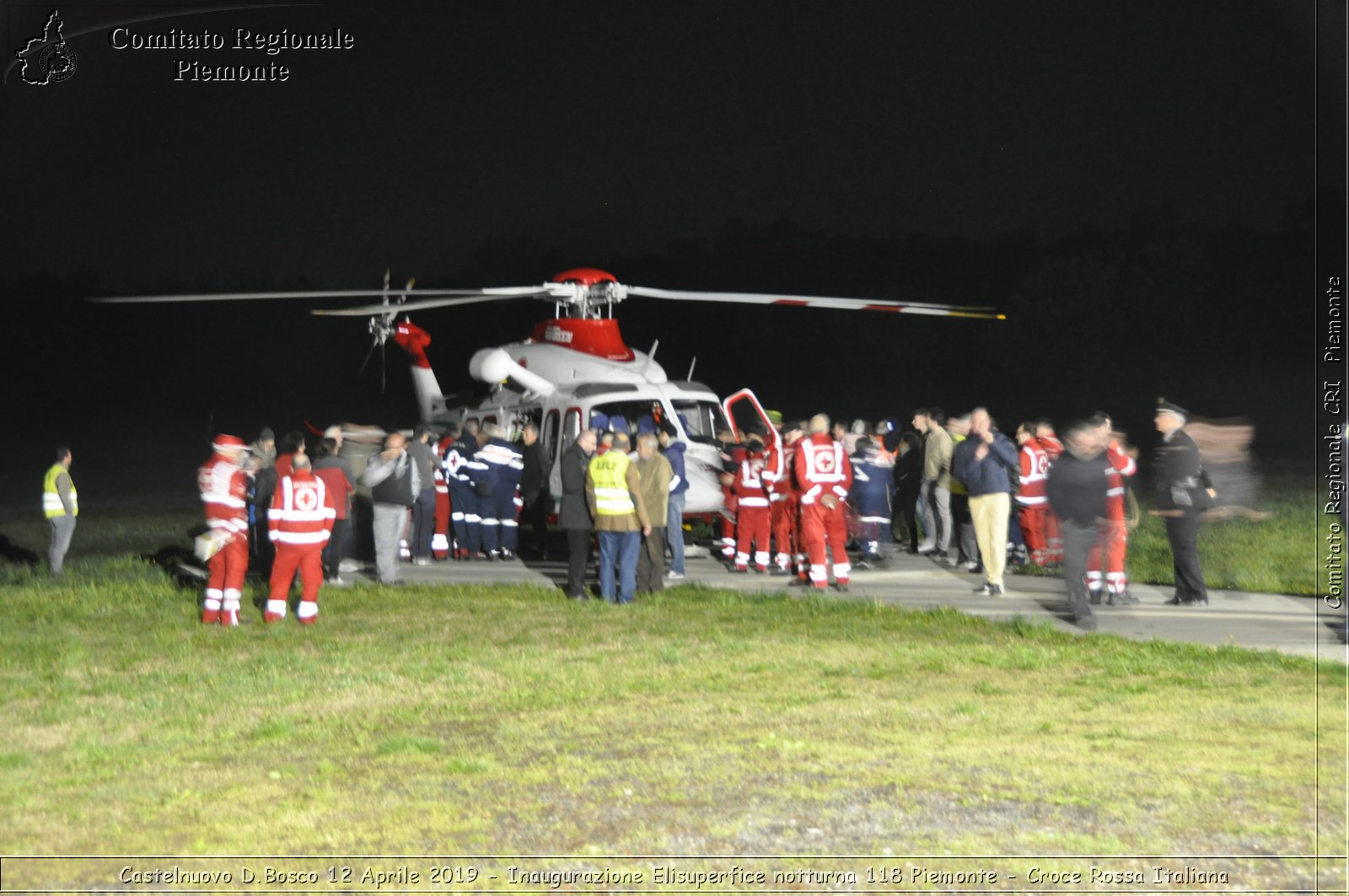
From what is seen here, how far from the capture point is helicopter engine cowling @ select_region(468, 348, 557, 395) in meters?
18.7

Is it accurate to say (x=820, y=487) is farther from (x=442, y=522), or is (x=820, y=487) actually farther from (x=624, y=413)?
(x=442, y=522)

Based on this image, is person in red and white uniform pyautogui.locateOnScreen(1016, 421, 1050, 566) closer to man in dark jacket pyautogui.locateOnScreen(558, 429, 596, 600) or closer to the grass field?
the grass field

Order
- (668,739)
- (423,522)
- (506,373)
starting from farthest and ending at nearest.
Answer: (506,373) → (423,522) → (668,739)

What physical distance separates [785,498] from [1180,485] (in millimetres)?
4358

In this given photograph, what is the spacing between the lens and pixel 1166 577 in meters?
14.3

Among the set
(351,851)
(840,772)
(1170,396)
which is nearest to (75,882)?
(351,851)

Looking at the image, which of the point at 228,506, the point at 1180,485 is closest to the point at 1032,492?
the point at 1180,485

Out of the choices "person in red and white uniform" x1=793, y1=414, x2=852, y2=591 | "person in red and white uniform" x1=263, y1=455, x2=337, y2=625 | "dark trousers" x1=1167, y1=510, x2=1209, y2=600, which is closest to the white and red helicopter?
"person in red and white uniform" x1=793, y1=414, x2=852, y2=591

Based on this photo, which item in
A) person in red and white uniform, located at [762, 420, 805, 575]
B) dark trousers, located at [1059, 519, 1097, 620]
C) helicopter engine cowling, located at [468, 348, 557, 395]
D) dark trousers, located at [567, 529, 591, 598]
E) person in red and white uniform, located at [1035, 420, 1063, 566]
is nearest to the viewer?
dark trousers, located at [1059, 519, 1097, 620]

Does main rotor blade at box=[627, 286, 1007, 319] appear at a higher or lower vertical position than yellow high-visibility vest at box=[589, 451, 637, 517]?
higher

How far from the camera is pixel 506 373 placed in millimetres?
18859

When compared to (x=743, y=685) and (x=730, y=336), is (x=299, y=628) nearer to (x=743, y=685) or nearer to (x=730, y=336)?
(x=743, y=685)

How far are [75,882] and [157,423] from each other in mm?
64547

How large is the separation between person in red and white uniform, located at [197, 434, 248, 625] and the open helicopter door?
7036 millimetres
